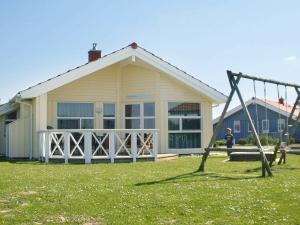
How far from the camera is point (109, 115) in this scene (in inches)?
898

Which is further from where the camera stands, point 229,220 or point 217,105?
point 217,105

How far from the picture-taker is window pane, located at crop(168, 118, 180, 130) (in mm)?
22375

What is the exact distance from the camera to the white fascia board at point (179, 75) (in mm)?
21766

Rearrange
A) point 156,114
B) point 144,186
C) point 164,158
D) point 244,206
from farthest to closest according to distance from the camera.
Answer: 1. point 156,114
2. point 164,158
3. point 144,186
4. point 244,206

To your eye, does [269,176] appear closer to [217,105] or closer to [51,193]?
[51,193]

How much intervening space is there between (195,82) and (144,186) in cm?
1229

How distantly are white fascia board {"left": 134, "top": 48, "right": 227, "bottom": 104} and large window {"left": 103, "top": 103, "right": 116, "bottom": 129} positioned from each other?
283cm

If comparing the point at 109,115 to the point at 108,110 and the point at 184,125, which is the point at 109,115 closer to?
the point at 108,110

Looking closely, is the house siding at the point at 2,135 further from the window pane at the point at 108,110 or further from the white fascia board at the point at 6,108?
the window pane at the point at 108,110

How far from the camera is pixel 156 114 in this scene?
72.6 ft

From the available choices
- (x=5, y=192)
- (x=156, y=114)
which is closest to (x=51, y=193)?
(x=5, y=192)

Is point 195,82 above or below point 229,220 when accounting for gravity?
above

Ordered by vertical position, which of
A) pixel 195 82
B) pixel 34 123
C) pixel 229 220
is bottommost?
pixel 229 220

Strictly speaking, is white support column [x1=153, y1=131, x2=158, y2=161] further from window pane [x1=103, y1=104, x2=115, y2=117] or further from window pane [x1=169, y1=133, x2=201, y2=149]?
window pane [x1=103, y1=104, x2=115, y2=117]
